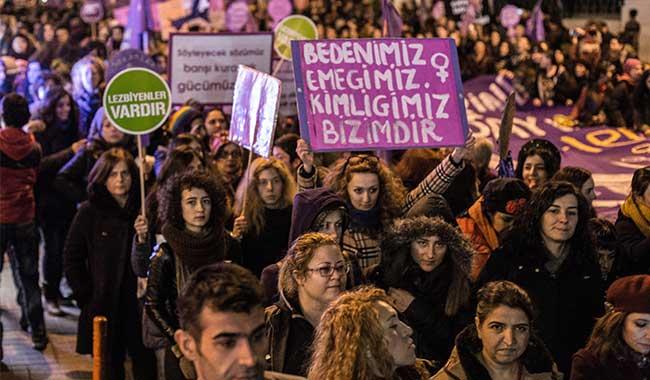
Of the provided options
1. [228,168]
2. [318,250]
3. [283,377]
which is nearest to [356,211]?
[318,250]

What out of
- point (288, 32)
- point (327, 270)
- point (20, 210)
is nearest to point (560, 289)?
point (327, 270)

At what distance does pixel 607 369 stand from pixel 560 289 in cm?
108

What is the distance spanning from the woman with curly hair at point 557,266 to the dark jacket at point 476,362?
100 centimetres

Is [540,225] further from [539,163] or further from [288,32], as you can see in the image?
[288,32]

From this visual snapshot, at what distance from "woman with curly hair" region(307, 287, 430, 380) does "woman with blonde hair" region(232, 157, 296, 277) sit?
3099mm

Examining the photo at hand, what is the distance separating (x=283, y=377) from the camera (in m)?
4.47

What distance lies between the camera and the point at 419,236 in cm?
706

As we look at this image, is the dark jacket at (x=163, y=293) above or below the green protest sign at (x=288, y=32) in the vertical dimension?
below

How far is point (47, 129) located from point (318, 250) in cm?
689

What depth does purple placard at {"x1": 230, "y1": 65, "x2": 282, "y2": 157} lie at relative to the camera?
29.4 ft

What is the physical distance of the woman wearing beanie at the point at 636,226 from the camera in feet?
25.8

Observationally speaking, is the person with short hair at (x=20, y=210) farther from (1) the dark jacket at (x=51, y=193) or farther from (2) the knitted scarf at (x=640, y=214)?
(2) the knitted scarf at (x=640, y=214)

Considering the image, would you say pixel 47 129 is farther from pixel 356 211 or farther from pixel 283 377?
pixel 283 377

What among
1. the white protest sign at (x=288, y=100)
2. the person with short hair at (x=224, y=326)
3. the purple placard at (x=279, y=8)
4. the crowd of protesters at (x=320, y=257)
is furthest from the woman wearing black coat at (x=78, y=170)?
the purple placard at (x=279, y=8)
